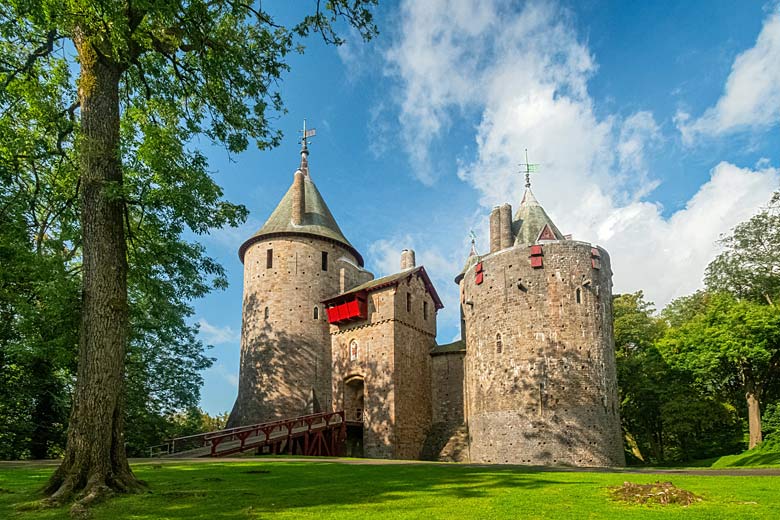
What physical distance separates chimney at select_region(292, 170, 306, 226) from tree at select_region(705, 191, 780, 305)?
27568 mm

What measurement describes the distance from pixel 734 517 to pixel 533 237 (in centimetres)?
2426

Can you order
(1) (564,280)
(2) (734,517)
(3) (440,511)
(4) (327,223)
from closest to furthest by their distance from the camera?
(2) (734,517) < (3) (440,511) < (1) (564,280) < (4) (327,223)

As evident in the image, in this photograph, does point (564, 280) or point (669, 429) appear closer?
point (564, 280)

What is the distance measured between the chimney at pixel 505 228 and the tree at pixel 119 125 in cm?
2045

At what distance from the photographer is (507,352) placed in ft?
86.3

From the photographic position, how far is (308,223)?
3500 centimetres

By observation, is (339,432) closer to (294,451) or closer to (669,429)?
(294,451)

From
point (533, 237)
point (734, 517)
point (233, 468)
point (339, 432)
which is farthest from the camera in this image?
point (533, 237)

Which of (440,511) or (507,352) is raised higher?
(507,352)

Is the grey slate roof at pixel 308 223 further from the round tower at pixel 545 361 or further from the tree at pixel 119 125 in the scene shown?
the tree at pixel 119 125

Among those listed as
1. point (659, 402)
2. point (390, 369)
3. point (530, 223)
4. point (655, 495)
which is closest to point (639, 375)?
point (659, 402)

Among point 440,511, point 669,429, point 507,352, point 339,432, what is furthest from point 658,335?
point 440,511

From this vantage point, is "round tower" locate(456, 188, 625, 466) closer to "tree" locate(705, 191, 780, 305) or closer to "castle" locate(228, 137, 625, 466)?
"castle" locate(228, 137, 625, 466)

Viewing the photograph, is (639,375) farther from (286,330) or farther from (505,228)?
(286,330)
